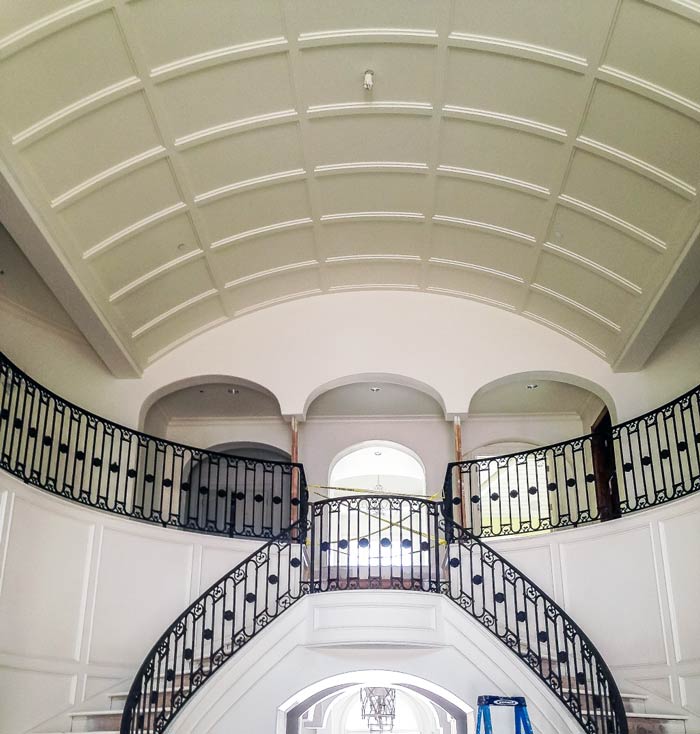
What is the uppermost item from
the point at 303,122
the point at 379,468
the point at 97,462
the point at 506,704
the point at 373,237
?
the point at 373,237

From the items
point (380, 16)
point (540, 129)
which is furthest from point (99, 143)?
point (540, 129)

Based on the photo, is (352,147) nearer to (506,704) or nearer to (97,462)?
(97,462)

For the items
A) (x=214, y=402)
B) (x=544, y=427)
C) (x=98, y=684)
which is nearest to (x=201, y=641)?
(x=98, y=684)

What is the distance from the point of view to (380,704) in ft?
70.9

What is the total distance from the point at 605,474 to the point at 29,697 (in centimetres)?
852

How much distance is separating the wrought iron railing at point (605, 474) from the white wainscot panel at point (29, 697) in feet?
14.5

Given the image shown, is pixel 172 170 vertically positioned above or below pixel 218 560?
above

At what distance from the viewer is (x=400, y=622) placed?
8.02m

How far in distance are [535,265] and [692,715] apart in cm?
545

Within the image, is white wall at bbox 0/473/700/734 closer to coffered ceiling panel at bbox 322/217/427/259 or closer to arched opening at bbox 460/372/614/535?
arched opening at bbox 460/372/614/535

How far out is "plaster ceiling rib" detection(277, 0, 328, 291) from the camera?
7.27 metres

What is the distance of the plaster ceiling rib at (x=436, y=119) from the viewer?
7303 mm

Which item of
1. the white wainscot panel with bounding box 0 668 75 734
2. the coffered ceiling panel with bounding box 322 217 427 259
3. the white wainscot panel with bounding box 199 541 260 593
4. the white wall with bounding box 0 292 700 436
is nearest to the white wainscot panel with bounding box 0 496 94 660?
the white wainscot panel with bounding box 0 668 75 734

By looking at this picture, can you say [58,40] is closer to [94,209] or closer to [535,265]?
[94,209]
